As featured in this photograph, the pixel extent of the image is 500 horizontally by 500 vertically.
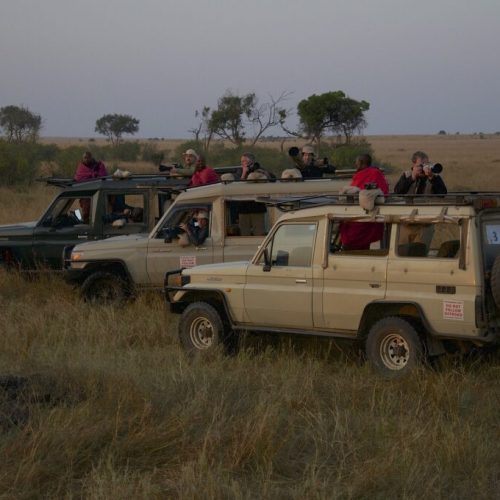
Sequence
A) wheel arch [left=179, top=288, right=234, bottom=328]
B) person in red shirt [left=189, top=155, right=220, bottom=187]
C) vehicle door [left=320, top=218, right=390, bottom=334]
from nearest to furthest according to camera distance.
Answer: vehicle door [left=320, top=218, right=390, bottom=334] < wheel arch [left=179, top=288, right=234, bottom=328] < person in red shirt [left=189, top=155, right=220, bottom=187]

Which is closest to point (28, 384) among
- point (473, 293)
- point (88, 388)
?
point (88, 388)

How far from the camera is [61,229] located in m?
13.7

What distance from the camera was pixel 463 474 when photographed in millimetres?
6211

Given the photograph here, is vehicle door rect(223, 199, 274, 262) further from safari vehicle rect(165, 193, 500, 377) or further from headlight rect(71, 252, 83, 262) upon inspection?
headlight rect(71, 252, 83, 262)

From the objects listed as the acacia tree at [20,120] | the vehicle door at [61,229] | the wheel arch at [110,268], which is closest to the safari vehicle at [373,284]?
the wheel arch at [110,268]

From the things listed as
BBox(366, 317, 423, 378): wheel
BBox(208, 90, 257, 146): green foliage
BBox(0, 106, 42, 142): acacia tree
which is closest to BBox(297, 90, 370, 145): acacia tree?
BBox(208, 90, 257, 146): green foliage

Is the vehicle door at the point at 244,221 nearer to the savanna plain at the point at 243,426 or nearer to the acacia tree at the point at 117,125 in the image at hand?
the savanna plain at the point at 243,426

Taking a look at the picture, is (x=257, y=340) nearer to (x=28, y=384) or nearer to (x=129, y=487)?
(x=28, y=384)

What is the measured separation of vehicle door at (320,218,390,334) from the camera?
8.63 meters

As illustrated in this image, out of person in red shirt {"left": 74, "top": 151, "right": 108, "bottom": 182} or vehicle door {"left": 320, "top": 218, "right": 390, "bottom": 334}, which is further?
person in red shirt {"left": 74, "top": 151, "right": 108, "bottom": 182}

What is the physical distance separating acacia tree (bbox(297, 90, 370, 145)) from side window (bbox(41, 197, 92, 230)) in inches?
1072

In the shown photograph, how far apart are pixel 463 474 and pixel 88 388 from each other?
2802mm

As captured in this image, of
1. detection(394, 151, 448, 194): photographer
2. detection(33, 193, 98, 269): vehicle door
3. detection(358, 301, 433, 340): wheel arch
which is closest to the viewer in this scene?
detection(358, 301, 433, 340): wheel arch

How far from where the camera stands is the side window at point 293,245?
30.2ft
